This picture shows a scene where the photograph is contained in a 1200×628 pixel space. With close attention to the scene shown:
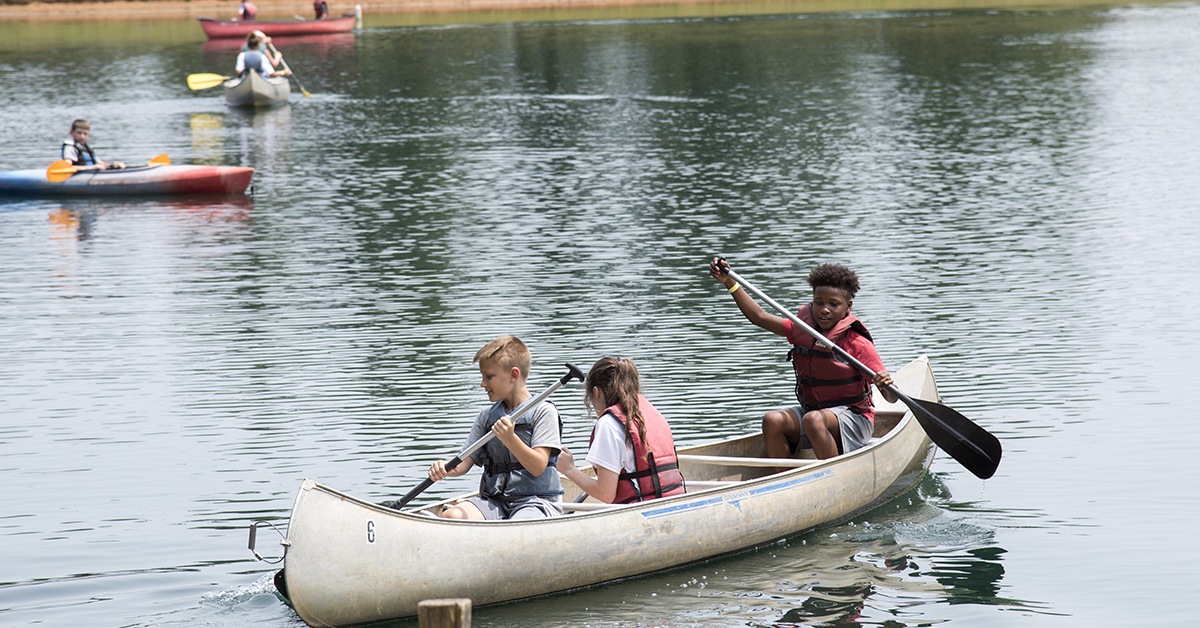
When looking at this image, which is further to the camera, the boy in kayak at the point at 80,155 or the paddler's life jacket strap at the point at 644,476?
the boy in kayak at the point at 80,155

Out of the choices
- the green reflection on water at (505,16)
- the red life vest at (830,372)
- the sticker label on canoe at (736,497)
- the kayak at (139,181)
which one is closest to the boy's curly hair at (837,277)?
the red life vest at (830,372)

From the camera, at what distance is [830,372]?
8.52 metres

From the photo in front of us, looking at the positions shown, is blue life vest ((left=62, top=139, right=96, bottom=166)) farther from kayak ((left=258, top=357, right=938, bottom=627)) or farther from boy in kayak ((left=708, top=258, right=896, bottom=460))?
kayak ((left=258, top=357, right=938, bottom=627))

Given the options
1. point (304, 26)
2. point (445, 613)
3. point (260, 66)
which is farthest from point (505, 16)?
point (445, 613)

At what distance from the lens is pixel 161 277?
15.5 meters

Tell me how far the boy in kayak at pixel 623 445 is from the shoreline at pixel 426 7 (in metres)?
53.8

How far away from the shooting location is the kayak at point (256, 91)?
104 ft

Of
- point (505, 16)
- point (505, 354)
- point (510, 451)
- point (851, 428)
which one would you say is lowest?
point (851, 428)

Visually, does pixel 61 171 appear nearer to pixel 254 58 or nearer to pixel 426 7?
pixel 254 58

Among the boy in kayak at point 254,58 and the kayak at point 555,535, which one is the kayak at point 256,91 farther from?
the kayak at point 555,535

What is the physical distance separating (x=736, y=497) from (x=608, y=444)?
31.7 inches

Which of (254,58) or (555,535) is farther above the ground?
(254,58)

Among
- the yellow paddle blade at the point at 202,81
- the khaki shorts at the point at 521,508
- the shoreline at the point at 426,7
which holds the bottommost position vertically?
the khaki shorts at the point at 521,508

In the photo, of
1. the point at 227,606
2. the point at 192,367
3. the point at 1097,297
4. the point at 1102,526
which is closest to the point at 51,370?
the point at 192,367
